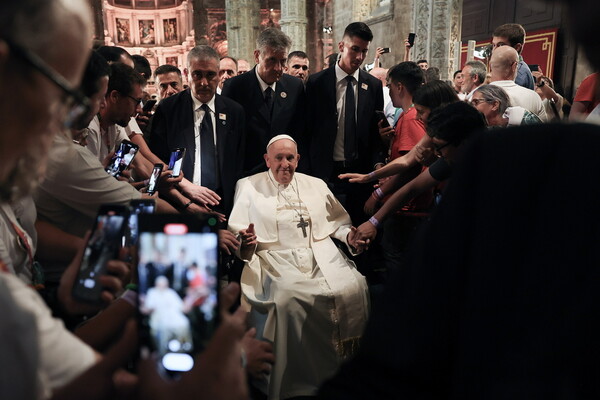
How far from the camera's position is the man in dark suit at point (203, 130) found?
11.3ft

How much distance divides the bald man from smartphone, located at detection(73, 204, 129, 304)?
11.2 ft

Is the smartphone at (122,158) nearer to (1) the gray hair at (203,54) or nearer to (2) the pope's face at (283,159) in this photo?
(2) the pope's face at (283,159)

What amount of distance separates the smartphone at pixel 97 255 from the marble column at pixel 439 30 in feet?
20.5

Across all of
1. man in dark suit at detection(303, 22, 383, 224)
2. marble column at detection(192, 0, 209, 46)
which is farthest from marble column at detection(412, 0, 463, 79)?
marble column at detection(192, 0, 209, 46)

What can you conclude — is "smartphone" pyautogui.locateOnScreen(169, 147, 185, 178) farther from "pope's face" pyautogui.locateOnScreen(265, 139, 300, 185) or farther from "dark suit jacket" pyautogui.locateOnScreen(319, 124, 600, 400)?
"dark suit jacket" pyautogui.locateOnScreen(319, 124, 600, 400)

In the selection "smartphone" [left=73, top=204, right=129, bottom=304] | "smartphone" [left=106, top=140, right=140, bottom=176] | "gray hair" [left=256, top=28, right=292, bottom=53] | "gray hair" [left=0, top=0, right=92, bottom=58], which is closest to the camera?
"gray hair" [left=0, top=0, right=92, bottom=58]

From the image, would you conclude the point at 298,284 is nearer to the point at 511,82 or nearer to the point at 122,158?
the point at 122,158

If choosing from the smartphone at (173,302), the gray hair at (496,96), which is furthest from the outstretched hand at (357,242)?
the smartphone at (173,302)

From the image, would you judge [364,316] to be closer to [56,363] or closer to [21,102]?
[56,363]

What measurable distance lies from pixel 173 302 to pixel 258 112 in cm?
316

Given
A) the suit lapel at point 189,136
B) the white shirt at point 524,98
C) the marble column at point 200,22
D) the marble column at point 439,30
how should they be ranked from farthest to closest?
the marble column at point 200,22 < the marble column at point 439,30 < the white shirt at point 524,98 < the suit lapel at point 189,136

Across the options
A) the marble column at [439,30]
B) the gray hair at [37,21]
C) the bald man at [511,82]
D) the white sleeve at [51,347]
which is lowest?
the white sleeve at [51,347]

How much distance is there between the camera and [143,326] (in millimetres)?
895

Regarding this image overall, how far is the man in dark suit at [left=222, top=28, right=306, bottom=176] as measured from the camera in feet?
12.7
